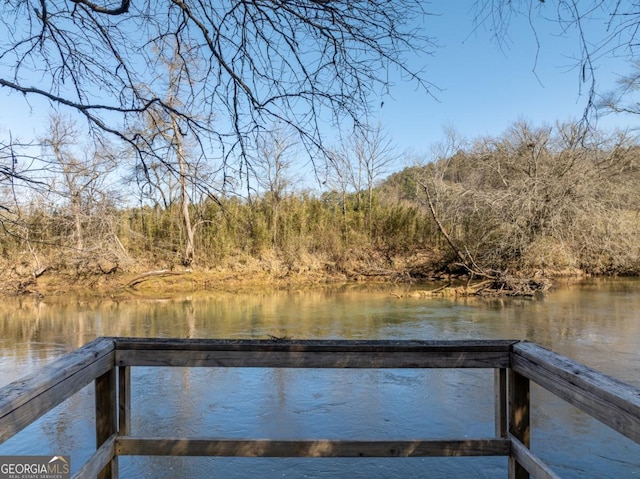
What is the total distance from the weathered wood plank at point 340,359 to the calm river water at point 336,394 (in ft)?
5.52

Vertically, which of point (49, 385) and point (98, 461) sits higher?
point (49, 385)

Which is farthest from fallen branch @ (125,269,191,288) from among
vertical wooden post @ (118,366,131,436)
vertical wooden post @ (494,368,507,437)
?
vertical wooden post @ (494,368,507,437)

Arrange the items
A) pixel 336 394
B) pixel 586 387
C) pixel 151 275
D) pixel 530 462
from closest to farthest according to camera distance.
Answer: pixel 586 387 → pixel 530 462 → pixel 336 394 → pixel 151 275

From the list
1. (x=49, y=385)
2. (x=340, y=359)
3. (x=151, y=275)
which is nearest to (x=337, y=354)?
(x=340, y=359)

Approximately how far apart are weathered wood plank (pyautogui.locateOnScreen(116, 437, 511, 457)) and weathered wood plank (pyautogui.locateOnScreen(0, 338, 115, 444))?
0.34 m

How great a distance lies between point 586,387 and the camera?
4.25ft

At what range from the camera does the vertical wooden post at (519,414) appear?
1.65 metres

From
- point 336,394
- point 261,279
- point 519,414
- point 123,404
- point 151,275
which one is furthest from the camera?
point 261,279

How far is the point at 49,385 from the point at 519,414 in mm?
1553

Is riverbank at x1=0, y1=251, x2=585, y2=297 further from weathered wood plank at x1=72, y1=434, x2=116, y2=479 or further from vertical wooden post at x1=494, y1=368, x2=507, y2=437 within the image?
weathered wood plank at x1=72, y1=434, x2=116, y2=479

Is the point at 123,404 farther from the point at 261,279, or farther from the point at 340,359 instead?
the point at 261,279

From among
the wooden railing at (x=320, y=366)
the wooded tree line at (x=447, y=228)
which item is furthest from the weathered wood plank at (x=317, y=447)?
the wooded tree line at (x=447, y=228)

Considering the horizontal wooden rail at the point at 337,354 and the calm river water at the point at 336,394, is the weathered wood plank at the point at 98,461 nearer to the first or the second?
the horizontal wooden rail at the point at 337,354

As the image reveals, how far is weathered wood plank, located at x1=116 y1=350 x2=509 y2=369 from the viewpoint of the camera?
168 cm
